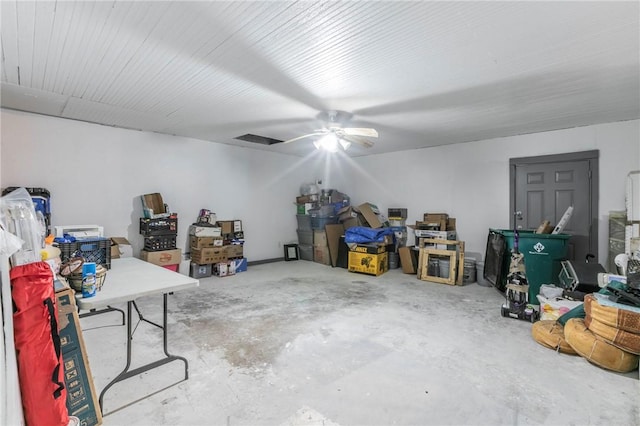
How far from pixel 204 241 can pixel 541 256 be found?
16.8 ft

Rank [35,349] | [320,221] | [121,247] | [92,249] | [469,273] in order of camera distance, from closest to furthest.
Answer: [35,349] → [92,249] → [121,247] → [469,273] → [320,221]

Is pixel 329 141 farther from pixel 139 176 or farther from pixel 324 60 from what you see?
pixel 139 176

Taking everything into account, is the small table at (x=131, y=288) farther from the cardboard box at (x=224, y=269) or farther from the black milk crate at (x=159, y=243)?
the cardboard box at (x=224, y=269)

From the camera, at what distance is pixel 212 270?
17.9ft

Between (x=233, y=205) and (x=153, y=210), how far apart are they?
1.59 m

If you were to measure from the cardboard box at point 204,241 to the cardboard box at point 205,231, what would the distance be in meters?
0.05

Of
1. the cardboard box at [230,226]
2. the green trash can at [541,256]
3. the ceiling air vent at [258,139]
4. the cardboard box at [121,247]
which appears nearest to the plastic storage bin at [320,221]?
the cardboard box at [230,226]

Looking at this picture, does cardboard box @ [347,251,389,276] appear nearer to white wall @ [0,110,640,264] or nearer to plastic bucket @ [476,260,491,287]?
white wall @ [0,110,640,264]

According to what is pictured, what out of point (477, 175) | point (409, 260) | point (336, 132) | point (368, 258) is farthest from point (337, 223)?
point (336, 132)

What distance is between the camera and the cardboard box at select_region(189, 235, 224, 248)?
17.2 feet

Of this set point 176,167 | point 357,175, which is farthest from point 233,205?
point 357,175

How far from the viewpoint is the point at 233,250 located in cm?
565

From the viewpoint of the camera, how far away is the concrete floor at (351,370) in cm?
189

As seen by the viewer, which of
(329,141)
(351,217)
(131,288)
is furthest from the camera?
(351,217)
